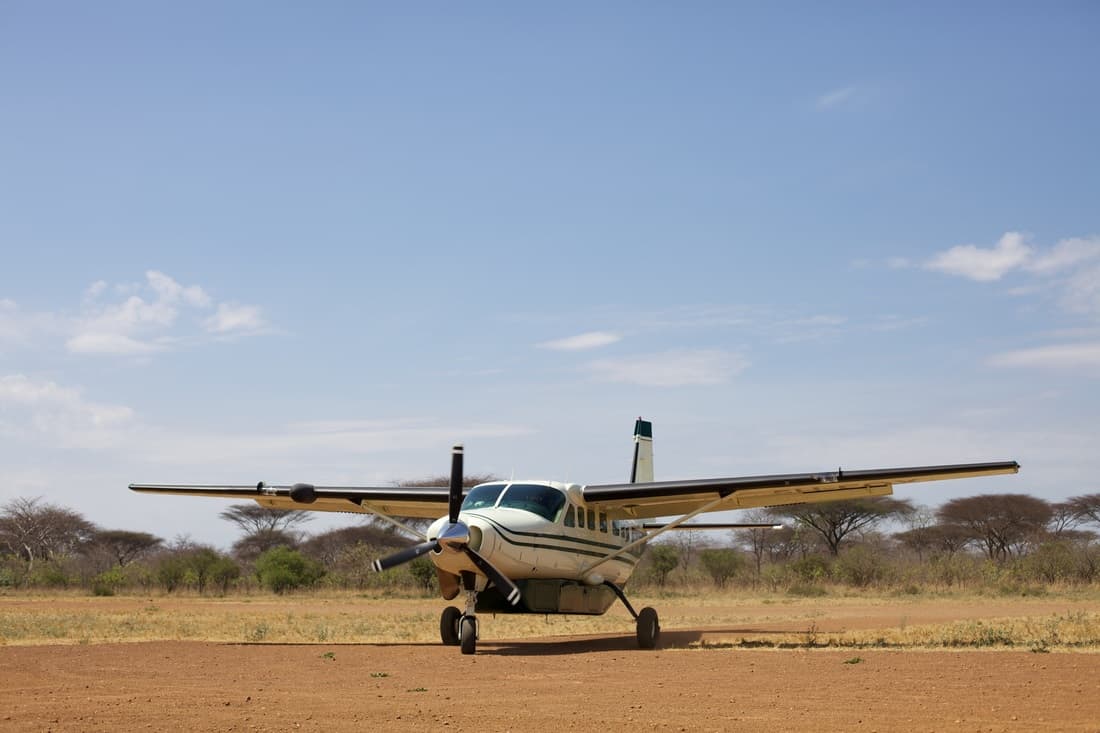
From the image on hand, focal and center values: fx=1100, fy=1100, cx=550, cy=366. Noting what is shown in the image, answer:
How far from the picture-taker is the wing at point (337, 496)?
21.9 m

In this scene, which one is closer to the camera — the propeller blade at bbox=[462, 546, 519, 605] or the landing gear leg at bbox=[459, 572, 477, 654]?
the propeller blade at bbox=[462, 546, 519, 605]

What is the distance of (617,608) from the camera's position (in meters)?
40.4

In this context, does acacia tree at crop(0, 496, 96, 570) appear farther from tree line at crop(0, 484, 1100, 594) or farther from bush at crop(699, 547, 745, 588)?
bush at crop(699, 547, 745, 588)

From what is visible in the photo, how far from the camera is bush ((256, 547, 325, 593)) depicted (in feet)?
164

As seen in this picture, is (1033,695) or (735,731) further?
(1033,695)

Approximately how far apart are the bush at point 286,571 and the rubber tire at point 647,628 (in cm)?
3212

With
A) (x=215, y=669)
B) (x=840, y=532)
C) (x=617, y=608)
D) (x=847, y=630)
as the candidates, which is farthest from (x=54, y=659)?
(x=840, y=532)

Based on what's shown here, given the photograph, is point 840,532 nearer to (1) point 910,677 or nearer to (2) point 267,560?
(2) point 267,560

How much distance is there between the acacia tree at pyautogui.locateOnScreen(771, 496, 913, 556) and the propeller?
59388 millimetres

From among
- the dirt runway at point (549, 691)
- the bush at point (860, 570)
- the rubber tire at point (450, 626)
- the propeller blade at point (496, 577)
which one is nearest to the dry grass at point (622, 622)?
the rubber tire at point (450, 626)

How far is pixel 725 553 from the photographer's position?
195ft

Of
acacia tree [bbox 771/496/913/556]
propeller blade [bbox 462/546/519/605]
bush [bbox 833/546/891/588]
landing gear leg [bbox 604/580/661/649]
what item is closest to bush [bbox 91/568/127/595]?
bush [bbox 833/546/891/588]

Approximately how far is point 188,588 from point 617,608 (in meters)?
21.3

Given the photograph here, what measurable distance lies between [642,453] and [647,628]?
8.22 m
